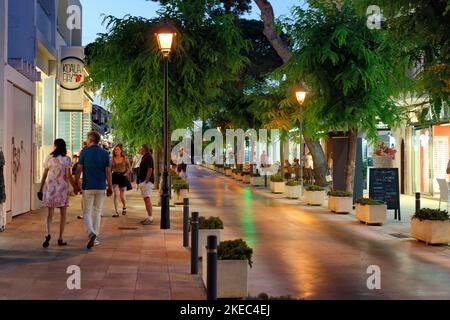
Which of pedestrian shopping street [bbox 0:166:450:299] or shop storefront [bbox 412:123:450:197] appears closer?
pedestrian shopping street [bbox 0:166:450:299]

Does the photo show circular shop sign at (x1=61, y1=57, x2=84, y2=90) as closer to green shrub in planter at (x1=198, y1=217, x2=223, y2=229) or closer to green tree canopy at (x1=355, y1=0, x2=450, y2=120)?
green shrub in planter at (x1=198, y1=217, x2=223, y2=229)

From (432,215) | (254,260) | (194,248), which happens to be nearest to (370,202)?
(432,215)

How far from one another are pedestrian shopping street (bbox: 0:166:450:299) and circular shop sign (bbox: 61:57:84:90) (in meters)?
7.91

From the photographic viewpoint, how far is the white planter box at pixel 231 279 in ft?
27.6

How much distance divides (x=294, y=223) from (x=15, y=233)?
7.12 meters

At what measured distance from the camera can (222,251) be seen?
870 cm

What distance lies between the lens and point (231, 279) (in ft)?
27.7

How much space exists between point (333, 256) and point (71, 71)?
629 inches

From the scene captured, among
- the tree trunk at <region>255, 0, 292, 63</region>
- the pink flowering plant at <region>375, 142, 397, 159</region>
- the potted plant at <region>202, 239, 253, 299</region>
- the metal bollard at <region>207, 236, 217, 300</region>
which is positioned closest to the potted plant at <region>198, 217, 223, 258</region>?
the potted plant at <region>202, 239, 253, 299</region>

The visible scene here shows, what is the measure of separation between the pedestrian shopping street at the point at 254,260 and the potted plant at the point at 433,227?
25 centimetres

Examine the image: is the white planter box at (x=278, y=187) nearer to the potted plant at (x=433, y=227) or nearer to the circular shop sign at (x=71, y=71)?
the circular shop sign at (x=71, y=71)

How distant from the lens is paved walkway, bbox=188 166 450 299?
9.29 meters

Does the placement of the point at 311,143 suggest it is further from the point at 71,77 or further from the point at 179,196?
the point at 71,77
